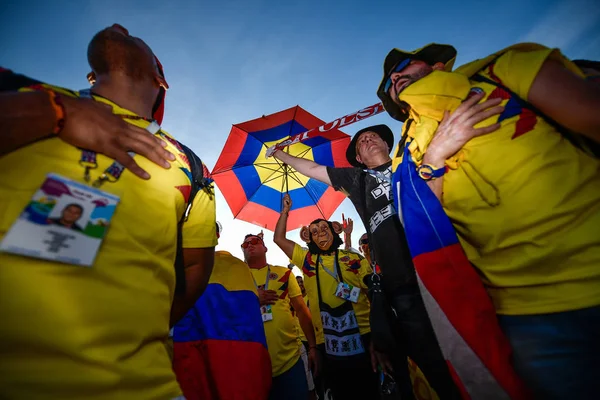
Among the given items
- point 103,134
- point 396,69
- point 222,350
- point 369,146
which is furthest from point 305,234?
point 103,134

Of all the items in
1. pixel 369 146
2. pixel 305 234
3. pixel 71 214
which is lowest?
pixel 71 214

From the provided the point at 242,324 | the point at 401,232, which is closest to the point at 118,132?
the point at 401,232

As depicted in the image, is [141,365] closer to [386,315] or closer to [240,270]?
[386,315]

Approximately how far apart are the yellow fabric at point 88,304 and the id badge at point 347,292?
312cm

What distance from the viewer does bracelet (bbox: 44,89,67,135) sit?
0.81 m

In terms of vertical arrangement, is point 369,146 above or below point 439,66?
above

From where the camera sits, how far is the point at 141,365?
0.73 m

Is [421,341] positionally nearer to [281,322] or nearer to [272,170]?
[281,322]

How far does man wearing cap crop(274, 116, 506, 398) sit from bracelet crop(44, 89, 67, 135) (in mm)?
1954

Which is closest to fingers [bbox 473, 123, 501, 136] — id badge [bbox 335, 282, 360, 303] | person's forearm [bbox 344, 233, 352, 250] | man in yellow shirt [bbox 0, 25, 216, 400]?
man in yellow shirt [bbox 0, 25, 216, 400]

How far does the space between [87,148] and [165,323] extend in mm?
662

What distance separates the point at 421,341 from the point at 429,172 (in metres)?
1.12

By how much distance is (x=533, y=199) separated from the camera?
105 centimetres

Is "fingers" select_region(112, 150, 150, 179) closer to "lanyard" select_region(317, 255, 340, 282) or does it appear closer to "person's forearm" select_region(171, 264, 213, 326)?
"person's forearm" select_region(171, 264, 213, 326)
